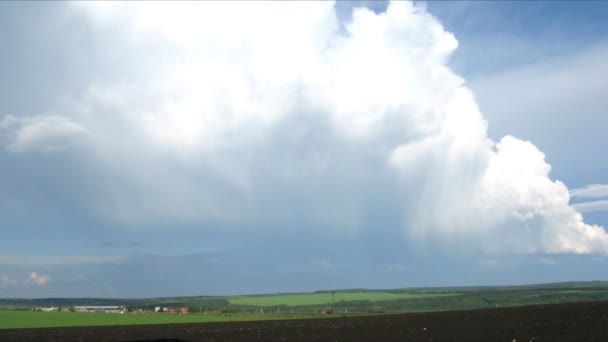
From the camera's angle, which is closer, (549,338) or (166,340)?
(549,338)

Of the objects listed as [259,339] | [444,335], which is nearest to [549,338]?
[444,335]

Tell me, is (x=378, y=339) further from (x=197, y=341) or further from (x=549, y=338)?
(x=197, y=341)

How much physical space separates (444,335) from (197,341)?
18.2 m

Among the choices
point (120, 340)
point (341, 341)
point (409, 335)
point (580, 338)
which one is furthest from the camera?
point (120, 340)

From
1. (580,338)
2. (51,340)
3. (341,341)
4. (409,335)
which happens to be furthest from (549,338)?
(51,340)

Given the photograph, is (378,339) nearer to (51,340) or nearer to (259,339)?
(259,339)

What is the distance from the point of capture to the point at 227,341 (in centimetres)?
4209

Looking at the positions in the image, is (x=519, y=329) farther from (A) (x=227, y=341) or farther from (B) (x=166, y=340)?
(B) (x=166, y=340)

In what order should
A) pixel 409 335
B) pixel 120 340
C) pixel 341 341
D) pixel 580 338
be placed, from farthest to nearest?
pixel 120 340 → pixel 409 335 → pixel 341 341 → pixel 580 338

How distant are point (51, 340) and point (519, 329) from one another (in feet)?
122

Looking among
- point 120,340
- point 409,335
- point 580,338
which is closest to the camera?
point 580,338

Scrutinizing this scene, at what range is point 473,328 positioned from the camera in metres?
45.3

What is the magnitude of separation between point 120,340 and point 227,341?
357 inches

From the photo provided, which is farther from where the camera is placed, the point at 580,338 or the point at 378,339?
the point at 378,339
